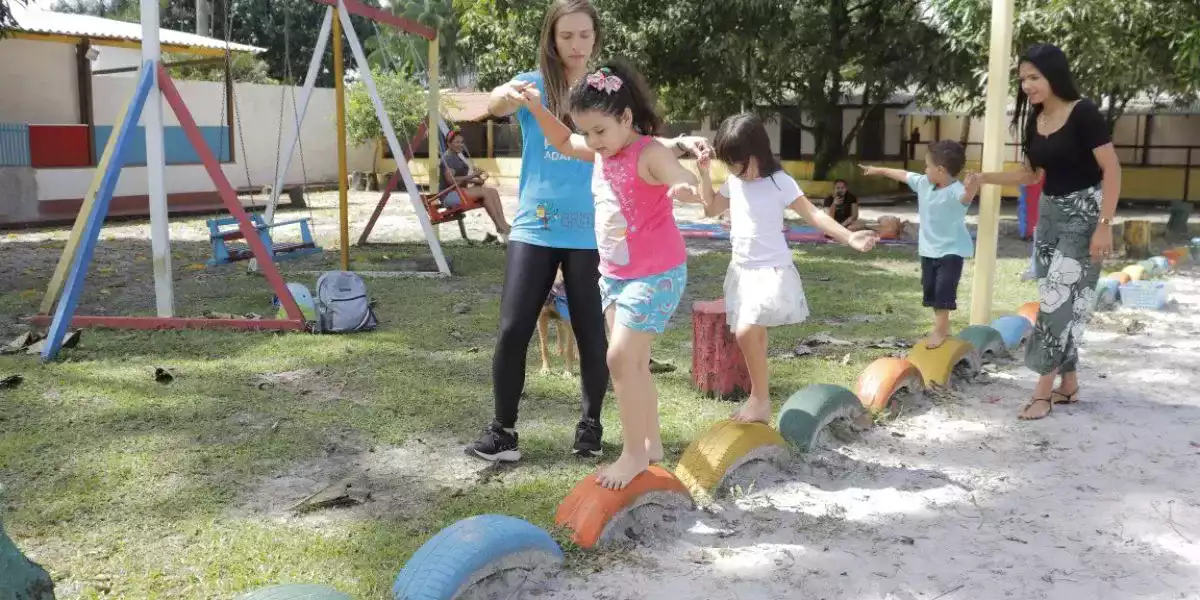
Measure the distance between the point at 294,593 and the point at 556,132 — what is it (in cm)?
190

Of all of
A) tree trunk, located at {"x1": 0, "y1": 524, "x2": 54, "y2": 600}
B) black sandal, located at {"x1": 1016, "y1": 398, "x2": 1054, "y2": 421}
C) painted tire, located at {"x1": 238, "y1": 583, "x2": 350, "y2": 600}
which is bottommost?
black sandal, located at {"x1": 1016, "y1": 398, "x2": 1054, "y2": 421}

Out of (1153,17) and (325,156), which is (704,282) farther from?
(325,156)

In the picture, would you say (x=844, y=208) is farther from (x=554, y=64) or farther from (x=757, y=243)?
(x=554, y=64)

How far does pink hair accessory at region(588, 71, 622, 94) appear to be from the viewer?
3.34m

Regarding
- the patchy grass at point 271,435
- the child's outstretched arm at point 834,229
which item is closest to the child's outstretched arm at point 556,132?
the child's outstretched arm at point 834,229

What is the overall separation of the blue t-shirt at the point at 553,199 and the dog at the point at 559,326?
1.47 meters

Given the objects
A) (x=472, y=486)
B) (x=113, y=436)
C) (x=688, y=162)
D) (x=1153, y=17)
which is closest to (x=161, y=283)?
(x=113, y=436)

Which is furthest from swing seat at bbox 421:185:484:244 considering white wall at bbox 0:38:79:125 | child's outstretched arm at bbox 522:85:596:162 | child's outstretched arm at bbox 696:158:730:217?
white wall at bbox 0:38:79:125

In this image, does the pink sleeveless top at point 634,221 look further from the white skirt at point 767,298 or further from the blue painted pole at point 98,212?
the blue painted pole at point 98,212

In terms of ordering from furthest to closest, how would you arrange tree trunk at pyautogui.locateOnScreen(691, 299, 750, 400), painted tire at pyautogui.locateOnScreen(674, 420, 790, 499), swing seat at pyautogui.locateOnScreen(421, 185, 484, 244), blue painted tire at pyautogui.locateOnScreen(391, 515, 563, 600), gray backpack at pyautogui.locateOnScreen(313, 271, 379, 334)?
swing seat at pyautogui.locateOnScreen(421, 185, 484, 244) < gray backpack at pyautogui.locateOnScreen(313, 271, 379, 334) < tree trunk at pyautogui.locateOnScreen(691, 299, 750, 400) < painted tire at pyautogui.locateOnScreen(674, 420, 790, 499) < blue painted tire at pyautogui.locateOnScreen(391, 515, 563, 600)

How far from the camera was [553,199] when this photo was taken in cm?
378

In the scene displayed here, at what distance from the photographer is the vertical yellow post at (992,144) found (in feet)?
19.6

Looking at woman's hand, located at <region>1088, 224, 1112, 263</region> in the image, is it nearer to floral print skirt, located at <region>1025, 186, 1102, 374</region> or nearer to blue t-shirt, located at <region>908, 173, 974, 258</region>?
floral print skirt, located at <region>1025, 186, 1102, 374</region>

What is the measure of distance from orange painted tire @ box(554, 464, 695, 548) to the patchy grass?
77 mm
